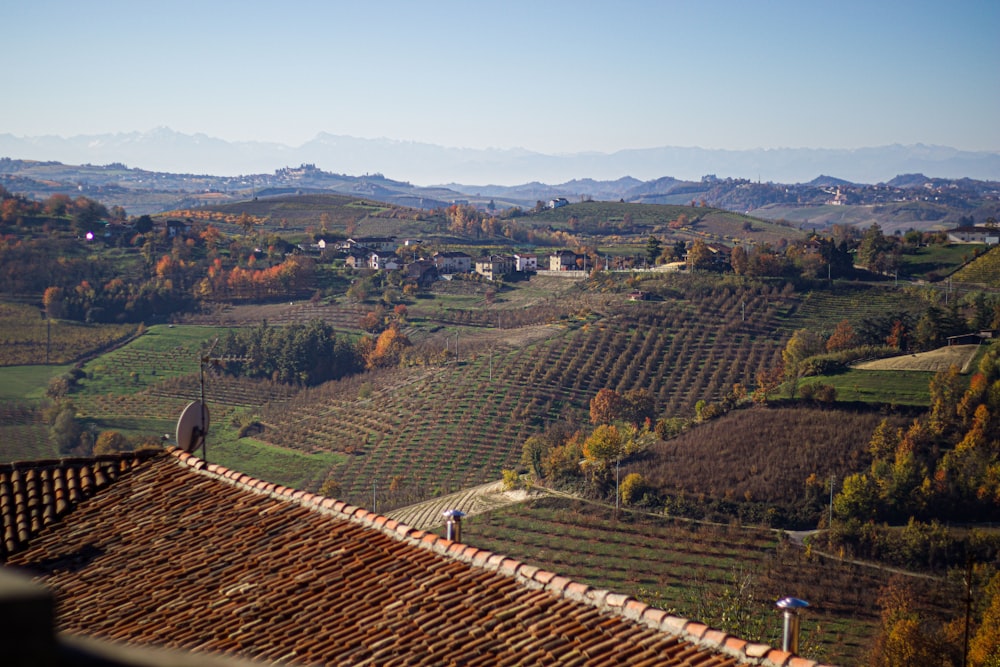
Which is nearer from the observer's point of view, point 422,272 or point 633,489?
point 633,489

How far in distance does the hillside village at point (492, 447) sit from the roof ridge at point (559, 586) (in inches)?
0.8

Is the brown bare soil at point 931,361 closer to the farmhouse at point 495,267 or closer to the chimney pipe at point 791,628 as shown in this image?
the farmhouse at point 495,267

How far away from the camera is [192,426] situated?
24.4 ft

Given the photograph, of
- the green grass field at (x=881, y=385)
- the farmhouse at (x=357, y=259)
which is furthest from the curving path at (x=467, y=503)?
the farmhouse at (x=357, y=259)

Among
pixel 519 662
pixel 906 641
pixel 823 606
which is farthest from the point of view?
pixel 823 606

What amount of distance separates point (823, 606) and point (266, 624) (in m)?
24.7

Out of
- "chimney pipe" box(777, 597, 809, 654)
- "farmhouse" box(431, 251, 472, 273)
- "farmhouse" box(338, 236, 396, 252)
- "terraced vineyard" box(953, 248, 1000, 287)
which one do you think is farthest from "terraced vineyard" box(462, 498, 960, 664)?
"farmhouse" box(338, 236, 396, 252)

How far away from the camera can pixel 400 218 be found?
108438 mm

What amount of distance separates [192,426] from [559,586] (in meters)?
3.64

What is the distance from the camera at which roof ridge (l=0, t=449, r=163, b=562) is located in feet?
21.1

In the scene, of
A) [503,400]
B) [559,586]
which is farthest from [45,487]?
[503,400]

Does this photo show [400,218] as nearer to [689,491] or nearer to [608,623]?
[689,491]

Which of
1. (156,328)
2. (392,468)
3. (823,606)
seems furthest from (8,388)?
(823,606)

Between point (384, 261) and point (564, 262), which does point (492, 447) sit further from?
point (384, 261)
